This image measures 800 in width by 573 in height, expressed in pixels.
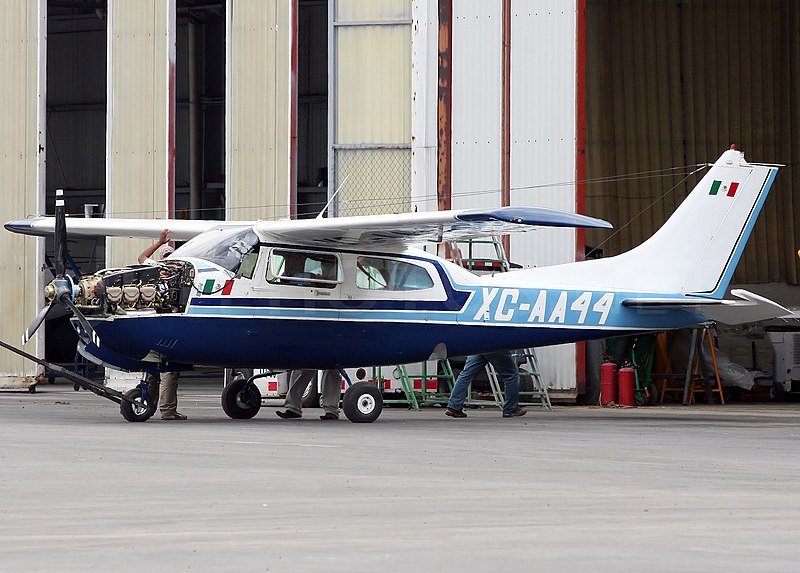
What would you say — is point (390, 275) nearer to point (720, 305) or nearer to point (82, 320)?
point (82, 320)

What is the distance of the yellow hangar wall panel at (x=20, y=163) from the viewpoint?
68.2 ft

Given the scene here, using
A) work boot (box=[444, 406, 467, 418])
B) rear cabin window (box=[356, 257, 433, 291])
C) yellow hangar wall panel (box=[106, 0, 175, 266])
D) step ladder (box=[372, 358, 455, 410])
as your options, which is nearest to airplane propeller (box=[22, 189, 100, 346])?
rear cabin window (box=[356, 257, 433, 291])

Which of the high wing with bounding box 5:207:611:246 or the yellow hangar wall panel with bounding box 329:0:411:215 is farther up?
the yellow hangar wall panel with bounding box 329:0:411:215

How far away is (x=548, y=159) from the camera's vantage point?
18422 millimetres

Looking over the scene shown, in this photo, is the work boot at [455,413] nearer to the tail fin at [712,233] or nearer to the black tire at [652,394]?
the tail fin at [712,233]

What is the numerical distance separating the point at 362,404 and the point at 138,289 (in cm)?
293

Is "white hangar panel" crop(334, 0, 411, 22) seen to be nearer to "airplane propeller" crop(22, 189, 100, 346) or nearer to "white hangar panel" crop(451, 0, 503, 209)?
"white hangar panel" crop(451, 0, 503, 209)

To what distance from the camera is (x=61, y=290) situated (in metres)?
12.3

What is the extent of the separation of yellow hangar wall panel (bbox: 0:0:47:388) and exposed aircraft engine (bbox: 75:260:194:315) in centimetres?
834

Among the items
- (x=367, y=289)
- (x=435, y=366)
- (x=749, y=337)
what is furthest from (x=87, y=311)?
(x=749, y=337)

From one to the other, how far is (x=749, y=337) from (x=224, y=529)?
19.8 metres

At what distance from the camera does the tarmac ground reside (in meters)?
5.10

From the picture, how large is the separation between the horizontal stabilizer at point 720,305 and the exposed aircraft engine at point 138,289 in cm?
580

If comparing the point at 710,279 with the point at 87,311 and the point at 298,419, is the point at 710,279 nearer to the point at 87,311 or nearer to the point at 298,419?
the point at 298,419
